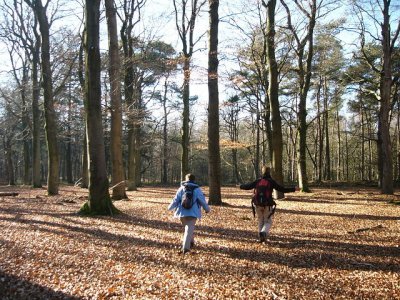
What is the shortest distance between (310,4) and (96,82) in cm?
1334

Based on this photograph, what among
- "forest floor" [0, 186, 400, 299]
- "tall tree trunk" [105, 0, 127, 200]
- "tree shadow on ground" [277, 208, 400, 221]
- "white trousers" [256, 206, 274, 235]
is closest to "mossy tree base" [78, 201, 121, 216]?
"forest floor" [0, 186, 400, 299]

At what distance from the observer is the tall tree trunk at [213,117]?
14.5 metres

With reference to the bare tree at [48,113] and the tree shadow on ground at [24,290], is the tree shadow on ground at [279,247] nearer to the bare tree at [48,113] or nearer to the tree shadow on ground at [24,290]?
the tree shadow on ground at [24,290]

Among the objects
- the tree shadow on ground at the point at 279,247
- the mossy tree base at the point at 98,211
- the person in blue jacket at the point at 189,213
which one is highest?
the person in blue jacket at the point at 189,213

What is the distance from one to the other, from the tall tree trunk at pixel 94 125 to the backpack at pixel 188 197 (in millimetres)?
5010

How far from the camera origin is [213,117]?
1466 cm

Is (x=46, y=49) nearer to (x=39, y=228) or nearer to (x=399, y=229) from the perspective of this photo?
(x=39, y=228)

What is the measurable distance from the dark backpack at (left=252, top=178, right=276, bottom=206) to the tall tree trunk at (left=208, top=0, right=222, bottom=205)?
6.39 meters

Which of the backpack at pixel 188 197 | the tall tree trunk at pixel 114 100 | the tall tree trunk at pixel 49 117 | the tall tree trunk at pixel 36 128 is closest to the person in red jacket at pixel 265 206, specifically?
the backpack at pixel 188 197

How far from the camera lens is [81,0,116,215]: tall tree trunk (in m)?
11.4

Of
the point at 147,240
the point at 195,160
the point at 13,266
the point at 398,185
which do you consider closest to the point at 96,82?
the point at 147,240

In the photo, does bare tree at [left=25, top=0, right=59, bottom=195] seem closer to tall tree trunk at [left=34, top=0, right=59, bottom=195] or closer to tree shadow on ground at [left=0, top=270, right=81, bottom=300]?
tall tree trunk at [left=34, top=0, right=59, bottom=195]

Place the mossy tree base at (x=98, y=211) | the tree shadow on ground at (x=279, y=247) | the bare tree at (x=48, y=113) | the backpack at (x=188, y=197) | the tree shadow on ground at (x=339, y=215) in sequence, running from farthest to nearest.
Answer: the bare tree at (x=48, y=113), the mossy tree base at (x=98, y=211), the tree shadow on ground at (x=339, y=215), the backpack at (x=188, y=197), the tree shadow on ground at (x=279, y=247)

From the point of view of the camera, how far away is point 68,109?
22.1 m
